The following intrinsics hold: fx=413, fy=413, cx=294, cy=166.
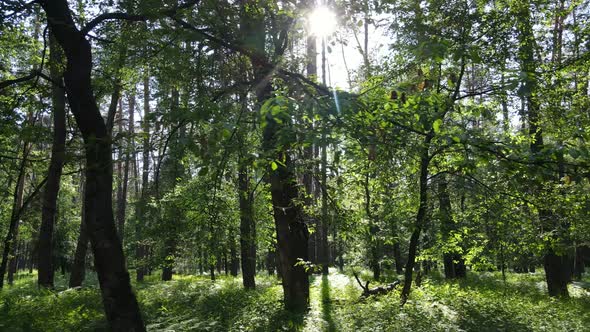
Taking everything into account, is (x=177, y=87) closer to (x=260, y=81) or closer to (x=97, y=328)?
(x=260, y=81)

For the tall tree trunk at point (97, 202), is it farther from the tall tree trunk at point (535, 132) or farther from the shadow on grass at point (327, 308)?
the tall tree trunk at point (535, 132)

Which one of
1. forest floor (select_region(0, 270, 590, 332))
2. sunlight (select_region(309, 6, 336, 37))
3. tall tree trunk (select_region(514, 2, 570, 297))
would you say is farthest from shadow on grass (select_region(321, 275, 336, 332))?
sunlight (select_region(309, 6, 336, 37))

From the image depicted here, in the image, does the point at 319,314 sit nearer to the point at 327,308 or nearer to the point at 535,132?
the point at 327,308

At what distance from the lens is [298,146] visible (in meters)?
4.17

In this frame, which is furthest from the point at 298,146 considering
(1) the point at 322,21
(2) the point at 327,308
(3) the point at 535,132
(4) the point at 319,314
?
(3) the point at 535,132

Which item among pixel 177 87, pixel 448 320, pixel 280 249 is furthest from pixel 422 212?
pixel 177 87

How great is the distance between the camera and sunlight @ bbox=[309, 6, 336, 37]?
5.21 m

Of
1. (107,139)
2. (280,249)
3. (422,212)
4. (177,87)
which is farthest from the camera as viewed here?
(280,249)

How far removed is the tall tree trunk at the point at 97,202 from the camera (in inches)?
190

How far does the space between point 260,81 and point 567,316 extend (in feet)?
32.4

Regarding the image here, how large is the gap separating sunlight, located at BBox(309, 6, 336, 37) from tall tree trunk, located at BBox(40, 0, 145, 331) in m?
2.84

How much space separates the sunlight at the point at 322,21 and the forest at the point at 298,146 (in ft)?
0.08

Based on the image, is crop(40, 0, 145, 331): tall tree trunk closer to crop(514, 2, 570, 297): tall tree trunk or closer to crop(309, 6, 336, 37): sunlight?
crop(309, 6, 336, 37): sunlight

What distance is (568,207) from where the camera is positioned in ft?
23.7
